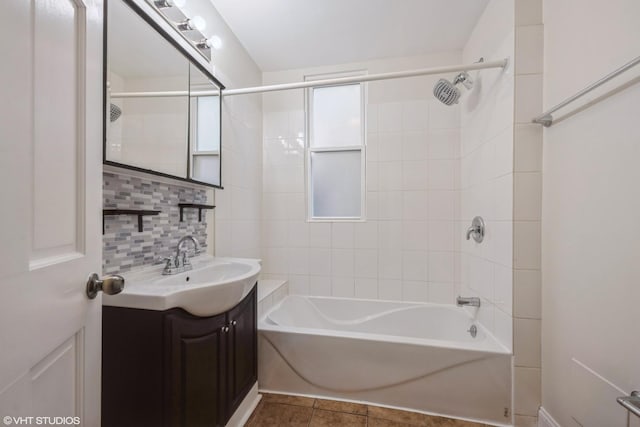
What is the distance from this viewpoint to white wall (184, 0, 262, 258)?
187 cm

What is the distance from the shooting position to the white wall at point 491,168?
60.4 inches

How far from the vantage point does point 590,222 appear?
1.14 meters

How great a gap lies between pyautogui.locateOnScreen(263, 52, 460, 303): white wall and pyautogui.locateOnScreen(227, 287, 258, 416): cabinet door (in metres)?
0.94

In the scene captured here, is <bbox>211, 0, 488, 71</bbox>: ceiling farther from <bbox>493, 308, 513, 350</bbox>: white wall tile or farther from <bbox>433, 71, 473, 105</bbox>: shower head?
<bbox>493, 308, 513, 350</bbox>: white wall tile

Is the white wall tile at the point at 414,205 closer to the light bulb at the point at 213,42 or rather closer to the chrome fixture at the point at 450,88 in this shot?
the chrome fixture at the point at 450,88

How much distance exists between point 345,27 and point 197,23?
42.2 inches

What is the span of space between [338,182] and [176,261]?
1608 mm

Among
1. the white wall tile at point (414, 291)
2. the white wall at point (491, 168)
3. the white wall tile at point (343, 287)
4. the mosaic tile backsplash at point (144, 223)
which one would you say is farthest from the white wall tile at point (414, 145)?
the mosaic tile backsplash at point (144, 223)

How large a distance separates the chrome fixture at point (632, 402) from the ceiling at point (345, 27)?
2248mm

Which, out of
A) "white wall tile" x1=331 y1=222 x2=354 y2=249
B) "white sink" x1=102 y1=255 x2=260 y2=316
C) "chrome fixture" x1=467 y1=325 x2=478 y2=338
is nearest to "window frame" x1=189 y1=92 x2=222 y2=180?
"white sink" x1=102 y1=255 x2=260 y2=316

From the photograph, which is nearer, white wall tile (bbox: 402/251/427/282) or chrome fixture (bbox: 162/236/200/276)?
chrome fixture (bbox: 162/236/200/276)

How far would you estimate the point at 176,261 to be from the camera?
1.38 m

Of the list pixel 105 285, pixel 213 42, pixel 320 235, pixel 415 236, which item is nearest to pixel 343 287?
pixel 320 235

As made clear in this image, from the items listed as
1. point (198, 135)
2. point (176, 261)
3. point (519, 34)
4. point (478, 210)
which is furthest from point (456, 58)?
point (176, 261)
